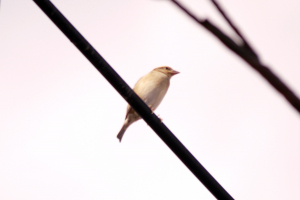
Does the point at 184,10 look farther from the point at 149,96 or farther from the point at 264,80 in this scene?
the point at 149,96

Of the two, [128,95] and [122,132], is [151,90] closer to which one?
[122,132]

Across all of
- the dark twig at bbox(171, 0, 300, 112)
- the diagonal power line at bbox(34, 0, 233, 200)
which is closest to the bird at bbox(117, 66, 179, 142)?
the diagonal power line at bbox(34, 0, 233, 200)

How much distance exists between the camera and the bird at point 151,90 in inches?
283

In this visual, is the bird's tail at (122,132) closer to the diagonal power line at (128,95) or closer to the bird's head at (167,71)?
the bird's head at (167,71)

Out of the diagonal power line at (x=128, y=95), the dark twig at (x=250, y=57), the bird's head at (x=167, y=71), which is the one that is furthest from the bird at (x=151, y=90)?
the dark twig at (x=250, y=57)

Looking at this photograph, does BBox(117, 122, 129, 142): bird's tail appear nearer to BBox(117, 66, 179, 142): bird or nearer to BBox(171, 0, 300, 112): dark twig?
BBox(117, 66, 179, 142): bird

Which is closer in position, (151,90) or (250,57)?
(250,57)

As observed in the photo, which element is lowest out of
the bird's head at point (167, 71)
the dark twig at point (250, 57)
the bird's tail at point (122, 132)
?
the dark twig at point (250, 57)

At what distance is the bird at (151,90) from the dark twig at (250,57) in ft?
19.3

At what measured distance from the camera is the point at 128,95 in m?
2.77

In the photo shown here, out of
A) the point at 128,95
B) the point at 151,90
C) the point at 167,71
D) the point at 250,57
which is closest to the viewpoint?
the point at 250,57

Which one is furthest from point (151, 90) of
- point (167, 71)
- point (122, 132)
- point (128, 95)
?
point (128, 95)

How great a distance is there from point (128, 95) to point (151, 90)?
446cm

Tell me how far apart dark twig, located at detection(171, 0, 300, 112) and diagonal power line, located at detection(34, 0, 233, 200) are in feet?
4.96
